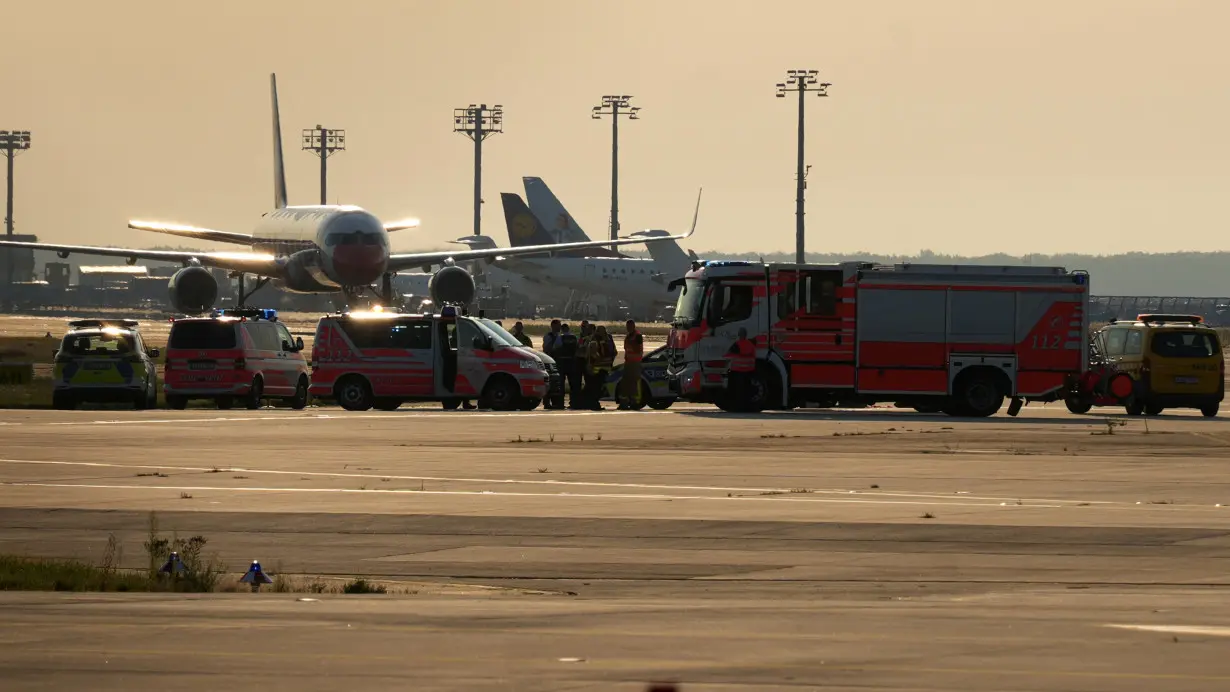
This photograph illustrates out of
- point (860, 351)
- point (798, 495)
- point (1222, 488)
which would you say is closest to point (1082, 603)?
point (798, 495)

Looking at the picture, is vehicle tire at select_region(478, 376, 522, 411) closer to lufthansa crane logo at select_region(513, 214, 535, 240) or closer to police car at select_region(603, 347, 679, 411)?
police car at select_region(603, 347, 679, 411)

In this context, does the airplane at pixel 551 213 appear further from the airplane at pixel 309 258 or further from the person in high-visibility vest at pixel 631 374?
the person in high-visibility vest at pixel 631 374

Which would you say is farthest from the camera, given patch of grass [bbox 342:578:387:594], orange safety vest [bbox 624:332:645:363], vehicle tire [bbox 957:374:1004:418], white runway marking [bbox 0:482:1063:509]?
orange safety vest [bbox 624:332:645:363]

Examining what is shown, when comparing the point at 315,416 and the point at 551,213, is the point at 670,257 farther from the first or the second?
the point at 315,416

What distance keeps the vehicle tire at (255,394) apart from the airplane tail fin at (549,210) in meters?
74.6

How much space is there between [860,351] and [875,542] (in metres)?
20.0

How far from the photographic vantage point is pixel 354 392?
3588 cm

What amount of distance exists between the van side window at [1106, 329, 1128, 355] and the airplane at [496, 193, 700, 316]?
214 ft

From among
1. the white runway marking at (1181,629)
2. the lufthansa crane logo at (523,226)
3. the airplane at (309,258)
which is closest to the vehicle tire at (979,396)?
the white runway marking at (1181,629)

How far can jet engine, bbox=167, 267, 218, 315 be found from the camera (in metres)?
62.0

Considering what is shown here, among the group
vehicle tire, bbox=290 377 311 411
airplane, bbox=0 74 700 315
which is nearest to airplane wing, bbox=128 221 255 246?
airplane, bbox=0 74 700 315

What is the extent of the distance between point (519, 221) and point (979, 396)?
237ft

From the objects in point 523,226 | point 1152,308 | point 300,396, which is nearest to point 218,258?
point 300,396

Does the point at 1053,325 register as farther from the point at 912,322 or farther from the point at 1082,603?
the point at 1082,603
